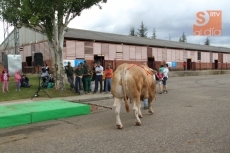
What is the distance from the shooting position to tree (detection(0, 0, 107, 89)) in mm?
13234

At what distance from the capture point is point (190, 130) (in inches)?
249

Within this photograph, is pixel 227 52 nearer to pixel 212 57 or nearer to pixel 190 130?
pixel 212 57

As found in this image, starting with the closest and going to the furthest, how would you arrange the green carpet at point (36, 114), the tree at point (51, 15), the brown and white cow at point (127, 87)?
the brown and white cow at point (127, 87)
the green carpet at point (36, 114)
the tree at point (51, 15)

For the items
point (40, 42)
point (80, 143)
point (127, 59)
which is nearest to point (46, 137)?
point (80, 143)

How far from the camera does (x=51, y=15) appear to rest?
46.4 ft

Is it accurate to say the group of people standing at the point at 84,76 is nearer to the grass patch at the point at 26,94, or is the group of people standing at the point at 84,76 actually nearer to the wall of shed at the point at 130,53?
the grass patch at the point at 26,94

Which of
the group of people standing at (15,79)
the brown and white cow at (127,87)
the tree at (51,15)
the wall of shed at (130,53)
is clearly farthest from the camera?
the wall of shed at (130,53)

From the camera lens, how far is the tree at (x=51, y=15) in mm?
13234

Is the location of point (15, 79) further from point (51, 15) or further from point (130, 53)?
point (130, 53)

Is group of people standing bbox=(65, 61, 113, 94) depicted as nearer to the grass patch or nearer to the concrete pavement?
the grass patch

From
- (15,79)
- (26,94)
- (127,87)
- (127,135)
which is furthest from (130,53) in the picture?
(127,135)

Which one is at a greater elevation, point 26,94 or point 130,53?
point 130,53

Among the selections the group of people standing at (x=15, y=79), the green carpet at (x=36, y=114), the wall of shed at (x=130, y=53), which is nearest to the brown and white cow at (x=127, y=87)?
the green carpet at (x=36, y=114)

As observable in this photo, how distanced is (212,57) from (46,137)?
157ft
